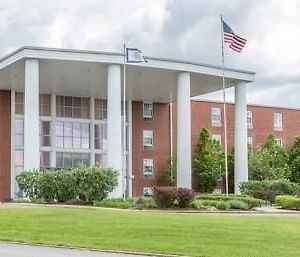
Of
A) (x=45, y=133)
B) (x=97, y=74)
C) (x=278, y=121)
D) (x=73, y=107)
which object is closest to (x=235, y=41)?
(x=97, y=74)

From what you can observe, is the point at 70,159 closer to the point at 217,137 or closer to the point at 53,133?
the point at 53,133

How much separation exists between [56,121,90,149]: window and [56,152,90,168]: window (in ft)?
2.27

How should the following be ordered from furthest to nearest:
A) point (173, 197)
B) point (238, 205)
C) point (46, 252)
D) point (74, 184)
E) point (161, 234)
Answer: point (74, 184) < point (238, 205) < point (173, 197) < point (161, 234) < point (46, 252)

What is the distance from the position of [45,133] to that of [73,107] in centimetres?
352

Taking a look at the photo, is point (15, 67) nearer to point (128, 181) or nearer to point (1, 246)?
point (128, 181)

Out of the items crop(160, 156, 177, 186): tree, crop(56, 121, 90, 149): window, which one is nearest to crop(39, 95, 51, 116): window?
crop(56, 121, 90, 149): window

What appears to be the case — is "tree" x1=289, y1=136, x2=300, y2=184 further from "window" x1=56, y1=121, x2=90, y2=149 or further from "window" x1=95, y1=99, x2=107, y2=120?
"window" x1=56, y1=121, x2=90, y2=149

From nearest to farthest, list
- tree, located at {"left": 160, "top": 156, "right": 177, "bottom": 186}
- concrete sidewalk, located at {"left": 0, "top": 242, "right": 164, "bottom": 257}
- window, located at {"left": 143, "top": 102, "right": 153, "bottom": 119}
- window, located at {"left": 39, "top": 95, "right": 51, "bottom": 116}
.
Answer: concrete sidewalk, located at {"left": 0, "top": 242, "right": 164, "bottom": 257} < window, located at {"left": 39, "top": 95, "right": 51, "bottom": 116} < tree, located at {"left": 160, "top": 156, "right": 177, "bottom": 186} < window, located at {"left": 143, "top": 102, "right": 153, "bottom": 119}

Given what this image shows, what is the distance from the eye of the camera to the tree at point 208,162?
61656 mm

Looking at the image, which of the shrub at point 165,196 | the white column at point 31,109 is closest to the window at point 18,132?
the white column at point 31,109

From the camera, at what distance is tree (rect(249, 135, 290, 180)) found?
57.2m

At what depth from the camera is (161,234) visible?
1884cm

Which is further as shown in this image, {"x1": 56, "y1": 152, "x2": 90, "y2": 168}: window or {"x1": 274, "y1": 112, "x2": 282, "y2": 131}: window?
{"x1": 274, "y1": 112, "x2": 282, "y2": 131}: window

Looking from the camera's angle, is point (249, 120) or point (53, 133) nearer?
point (53, 133)
